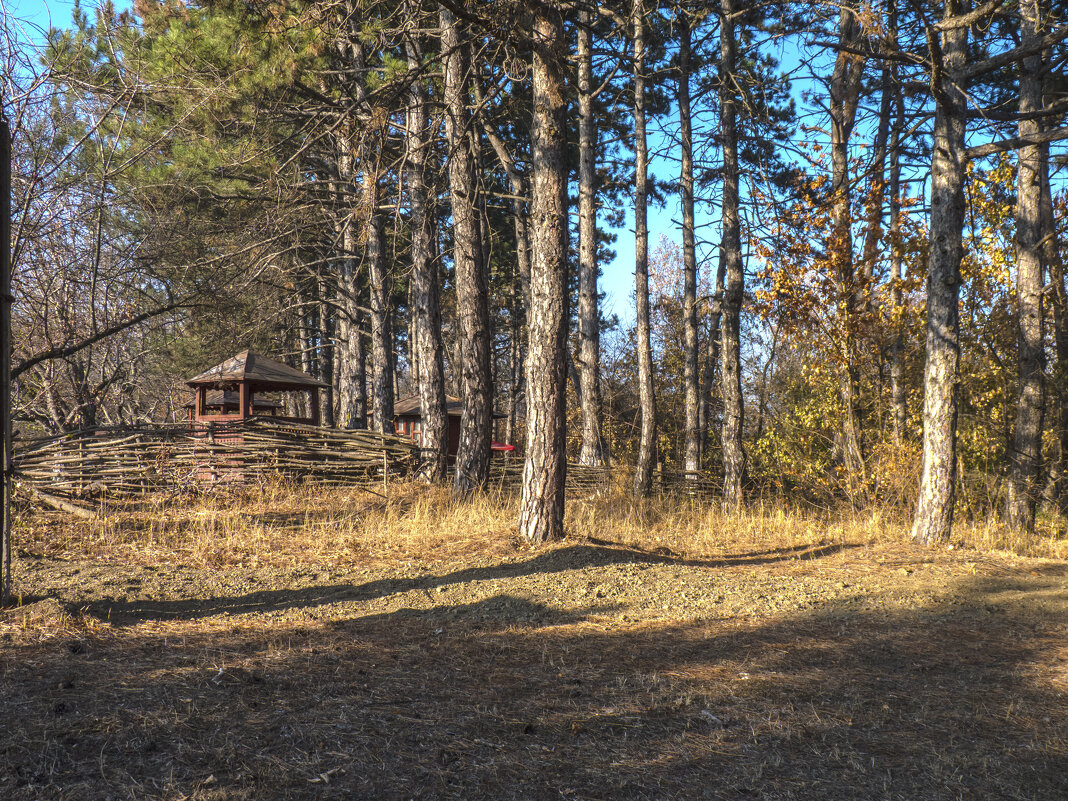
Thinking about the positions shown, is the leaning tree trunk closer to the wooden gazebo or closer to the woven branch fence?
the woven branch fence

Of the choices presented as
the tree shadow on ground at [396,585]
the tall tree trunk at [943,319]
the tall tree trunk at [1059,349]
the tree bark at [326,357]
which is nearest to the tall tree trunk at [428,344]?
the tree shadow on ground at [396,585]

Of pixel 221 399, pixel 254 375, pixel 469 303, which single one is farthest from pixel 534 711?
pixel 221 399

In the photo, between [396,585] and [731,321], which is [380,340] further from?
[396,585]

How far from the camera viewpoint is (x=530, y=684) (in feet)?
12.3

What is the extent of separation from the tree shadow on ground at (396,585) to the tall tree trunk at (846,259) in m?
4.89

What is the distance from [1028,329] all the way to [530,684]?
9583 millimetres

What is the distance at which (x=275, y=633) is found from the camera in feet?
14.6

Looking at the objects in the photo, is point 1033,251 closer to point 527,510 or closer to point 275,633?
point 527,510

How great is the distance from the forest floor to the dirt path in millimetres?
16

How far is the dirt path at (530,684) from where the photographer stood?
268 cm

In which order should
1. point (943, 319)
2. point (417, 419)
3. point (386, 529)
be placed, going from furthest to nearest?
point (417, 419) < point (386, 529) < point (943, 319)

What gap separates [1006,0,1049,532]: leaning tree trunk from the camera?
9.99 meters

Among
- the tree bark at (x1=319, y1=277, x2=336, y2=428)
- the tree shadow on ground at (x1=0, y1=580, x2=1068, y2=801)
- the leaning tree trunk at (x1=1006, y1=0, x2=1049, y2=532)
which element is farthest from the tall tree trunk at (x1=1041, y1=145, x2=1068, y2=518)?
the tree bark at (x1=319, y1=277, x2=336, y2=428)

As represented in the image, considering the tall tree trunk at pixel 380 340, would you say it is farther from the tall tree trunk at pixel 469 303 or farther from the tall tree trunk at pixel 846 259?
the tall tree trunk at pixel 846 259
